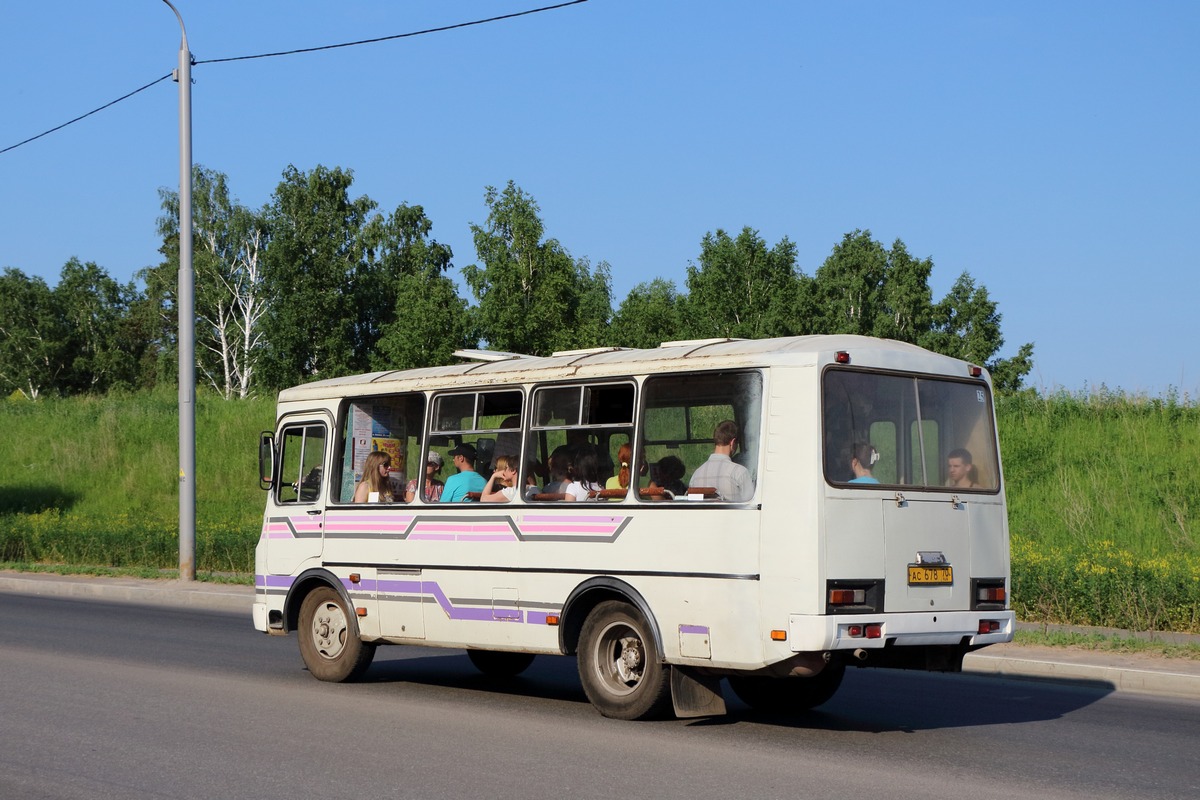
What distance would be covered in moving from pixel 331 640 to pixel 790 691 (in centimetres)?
423

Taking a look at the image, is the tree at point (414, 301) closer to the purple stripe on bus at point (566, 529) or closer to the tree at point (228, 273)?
the tree at point (228, 273)

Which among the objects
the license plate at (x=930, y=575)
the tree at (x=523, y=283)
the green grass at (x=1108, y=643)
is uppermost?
the tree at (x=523, y=283)

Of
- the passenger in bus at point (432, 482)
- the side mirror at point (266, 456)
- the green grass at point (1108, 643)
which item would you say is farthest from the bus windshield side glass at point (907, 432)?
the side mirror at point (266, 456)

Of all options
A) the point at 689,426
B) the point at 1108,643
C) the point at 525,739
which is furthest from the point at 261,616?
the point at 1108,643

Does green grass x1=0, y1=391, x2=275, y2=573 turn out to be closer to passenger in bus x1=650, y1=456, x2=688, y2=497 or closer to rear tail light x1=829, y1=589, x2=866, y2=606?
passenger in bus x1=650, y1=456, x2=688, y2=497

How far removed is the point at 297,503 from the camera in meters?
13.3

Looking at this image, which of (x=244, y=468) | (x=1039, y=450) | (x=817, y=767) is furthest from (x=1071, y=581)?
(x=244, y=468)

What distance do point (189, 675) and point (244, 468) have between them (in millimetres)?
32059

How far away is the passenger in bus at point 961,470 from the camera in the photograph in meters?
10.3

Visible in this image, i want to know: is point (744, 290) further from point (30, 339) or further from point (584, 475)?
point (584, 475)

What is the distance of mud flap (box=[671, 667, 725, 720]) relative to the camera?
10.0 metres

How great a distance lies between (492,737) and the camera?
944 cm

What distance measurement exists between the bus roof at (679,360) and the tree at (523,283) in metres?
45.3

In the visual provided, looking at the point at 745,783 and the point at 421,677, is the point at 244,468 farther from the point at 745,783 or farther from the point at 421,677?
the point at 745,783
